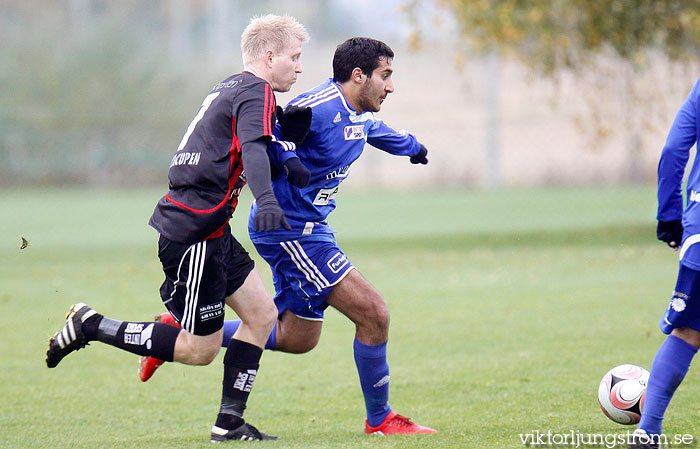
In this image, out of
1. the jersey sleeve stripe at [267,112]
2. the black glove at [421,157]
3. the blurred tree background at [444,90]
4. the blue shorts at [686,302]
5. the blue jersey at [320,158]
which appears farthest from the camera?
the blurred tree background at [444,90]

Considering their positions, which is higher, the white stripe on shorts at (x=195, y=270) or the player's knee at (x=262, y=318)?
the white stripe on shorts at (x=195, y=270)

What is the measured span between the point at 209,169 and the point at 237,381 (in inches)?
45.7

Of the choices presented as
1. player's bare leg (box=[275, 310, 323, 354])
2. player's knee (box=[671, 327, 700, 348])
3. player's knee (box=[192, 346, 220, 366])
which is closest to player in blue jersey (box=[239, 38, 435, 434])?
player's bare leg (box=[275, 310, 323, 354])

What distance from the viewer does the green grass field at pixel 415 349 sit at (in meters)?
5.39

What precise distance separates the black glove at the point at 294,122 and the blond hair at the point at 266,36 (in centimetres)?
33

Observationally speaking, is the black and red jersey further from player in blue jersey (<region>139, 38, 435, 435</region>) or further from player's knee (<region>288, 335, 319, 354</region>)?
player's knee (<region>288, 335, 319, 354</region>)

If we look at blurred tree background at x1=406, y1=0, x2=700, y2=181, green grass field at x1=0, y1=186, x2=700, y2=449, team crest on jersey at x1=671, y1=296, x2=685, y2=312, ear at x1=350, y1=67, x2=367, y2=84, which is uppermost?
blurred tree background at x1=406, y1=0, x2=700, y2=181

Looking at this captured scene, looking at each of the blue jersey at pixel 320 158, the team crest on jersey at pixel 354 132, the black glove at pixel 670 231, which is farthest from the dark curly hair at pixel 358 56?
the black glove at pixel 670 231

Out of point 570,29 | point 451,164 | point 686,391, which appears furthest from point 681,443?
point 451,164

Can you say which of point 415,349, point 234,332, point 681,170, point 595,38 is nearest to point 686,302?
point 681,170

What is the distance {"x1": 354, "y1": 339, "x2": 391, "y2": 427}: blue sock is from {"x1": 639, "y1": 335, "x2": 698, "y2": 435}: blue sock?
57.9 inches

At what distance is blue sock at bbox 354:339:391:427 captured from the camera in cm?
528

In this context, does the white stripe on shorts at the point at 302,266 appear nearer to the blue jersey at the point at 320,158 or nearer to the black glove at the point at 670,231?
the blue jersey at the point at 320,158

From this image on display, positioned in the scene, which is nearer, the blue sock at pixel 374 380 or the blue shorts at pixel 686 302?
the blue shorts at pixel 686 302
